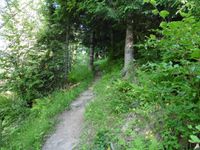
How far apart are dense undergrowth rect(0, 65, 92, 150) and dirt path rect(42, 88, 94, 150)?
211 mm

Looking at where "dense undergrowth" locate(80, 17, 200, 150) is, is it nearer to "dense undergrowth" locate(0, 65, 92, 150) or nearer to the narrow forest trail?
the narrow forest trail

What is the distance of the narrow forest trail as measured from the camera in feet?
18.0

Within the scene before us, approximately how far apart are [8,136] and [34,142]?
178 cm

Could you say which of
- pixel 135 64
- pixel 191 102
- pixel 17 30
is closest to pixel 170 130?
pixel 191 102

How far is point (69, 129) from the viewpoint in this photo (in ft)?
20.4

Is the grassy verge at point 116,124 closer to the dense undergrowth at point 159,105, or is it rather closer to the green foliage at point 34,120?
the dense undergrowth at point 159,105

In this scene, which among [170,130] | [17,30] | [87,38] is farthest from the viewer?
[87,38]

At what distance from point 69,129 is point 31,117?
217 centimetres

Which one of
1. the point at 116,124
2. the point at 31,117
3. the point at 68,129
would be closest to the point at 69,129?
the point at 68,129

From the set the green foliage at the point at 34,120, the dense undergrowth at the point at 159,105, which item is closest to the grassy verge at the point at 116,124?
the dense undergrowth at the point at 159,105

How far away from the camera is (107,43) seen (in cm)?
1195

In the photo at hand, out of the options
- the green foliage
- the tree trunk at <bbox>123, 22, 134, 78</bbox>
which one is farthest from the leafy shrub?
the tree trunk at <bbox>123, 22, 134, 78</bbox>

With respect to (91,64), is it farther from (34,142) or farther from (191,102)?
(191,102)

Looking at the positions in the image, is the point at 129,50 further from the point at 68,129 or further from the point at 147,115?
the point at 147,115
